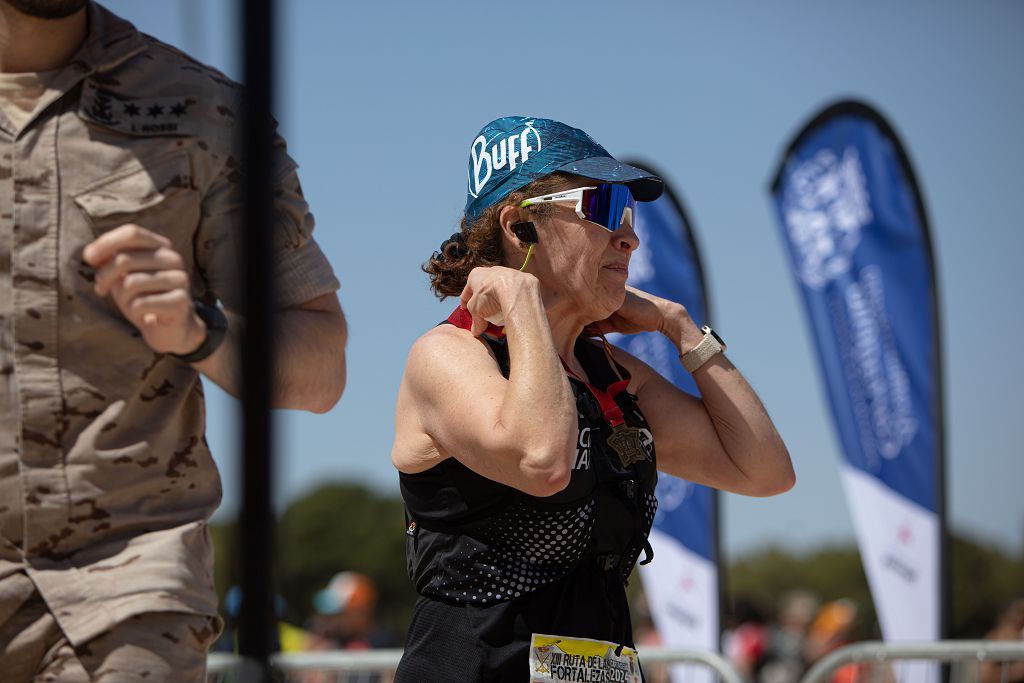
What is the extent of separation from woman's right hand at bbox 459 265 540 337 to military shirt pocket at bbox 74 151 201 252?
729 millimetres

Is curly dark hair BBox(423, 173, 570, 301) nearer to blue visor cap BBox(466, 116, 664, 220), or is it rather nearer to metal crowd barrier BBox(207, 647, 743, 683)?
blue visor cap BBox(466, 116, 664, 220)

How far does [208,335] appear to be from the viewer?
6.42 feet

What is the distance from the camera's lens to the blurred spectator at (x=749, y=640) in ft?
38.6

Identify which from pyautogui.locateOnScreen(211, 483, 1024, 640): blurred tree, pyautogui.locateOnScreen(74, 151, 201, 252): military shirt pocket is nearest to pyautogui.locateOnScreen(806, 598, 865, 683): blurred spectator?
pyautogui.locateOnScreen(74, 151, 201, 252): military shirt pocket

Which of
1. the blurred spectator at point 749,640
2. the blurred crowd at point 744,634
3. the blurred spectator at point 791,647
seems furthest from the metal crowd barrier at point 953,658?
the blurred spectator at point 791,647

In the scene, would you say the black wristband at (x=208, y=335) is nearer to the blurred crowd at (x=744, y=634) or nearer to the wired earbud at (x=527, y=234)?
the wired earbud at (x=527, y=234)

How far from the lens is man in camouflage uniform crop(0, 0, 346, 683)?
2.02 m

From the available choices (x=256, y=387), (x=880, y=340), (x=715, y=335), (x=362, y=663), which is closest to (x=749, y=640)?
(x=880, y=340)

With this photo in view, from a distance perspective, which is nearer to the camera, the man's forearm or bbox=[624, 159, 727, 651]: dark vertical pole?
the man's forearm

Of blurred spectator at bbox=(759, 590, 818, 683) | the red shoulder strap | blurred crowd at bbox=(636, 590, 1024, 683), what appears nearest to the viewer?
the red shoulder strap

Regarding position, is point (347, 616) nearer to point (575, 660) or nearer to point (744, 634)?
point (744, 634)

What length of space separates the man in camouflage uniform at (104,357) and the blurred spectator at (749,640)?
10038 mm

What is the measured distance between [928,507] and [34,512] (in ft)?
18.3

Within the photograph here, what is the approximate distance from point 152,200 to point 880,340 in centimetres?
567
